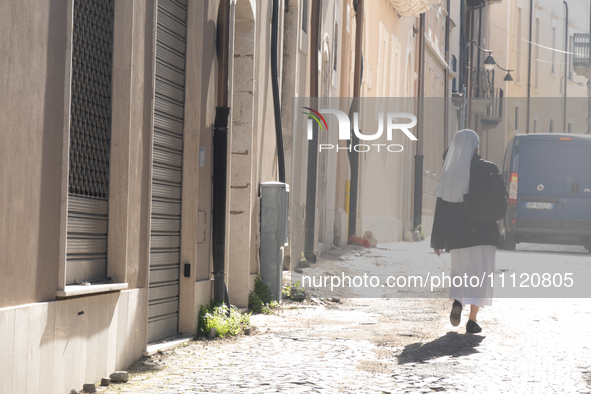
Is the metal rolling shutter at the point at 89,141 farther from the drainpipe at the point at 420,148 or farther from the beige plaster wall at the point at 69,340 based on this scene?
the drainpipe at the point at 420,148

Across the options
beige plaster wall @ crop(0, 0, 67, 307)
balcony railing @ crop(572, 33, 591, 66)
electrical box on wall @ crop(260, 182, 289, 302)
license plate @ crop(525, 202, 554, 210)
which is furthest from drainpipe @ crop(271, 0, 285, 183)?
balcony railing @ crop(572, 33, 591, 66)

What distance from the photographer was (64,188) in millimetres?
5238

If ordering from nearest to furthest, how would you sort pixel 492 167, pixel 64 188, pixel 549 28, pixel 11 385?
pixel 11 385 → pixel 64 188 → pixel 492 167 → pixel 549 28

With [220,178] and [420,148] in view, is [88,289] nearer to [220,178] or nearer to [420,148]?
[220,178]

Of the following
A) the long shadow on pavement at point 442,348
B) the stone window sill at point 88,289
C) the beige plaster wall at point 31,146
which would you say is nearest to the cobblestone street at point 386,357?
the long shadow on pavement at point 442,348

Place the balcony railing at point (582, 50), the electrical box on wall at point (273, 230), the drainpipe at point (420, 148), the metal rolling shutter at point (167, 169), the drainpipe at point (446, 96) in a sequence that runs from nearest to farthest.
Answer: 1. the metal rolling shutter at point (167, 169)
2. the electrical box on wall at point (273, 230)
3. the drainpipe at point (420, 148)
4. the drainpipe at point (446, 96)
5. the balcony railing at point (582, 50)

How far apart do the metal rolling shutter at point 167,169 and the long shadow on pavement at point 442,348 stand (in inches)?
80.7

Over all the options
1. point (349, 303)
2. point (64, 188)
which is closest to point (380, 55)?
point (349, 303)

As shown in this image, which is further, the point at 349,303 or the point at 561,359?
the point at 349,303

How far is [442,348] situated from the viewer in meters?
7.19

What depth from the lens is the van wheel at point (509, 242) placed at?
19.5 m

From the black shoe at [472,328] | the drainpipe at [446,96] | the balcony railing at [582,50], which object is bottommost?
the black shoe at [472,328]

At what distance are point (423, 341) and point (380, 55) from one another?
1716 centimetres

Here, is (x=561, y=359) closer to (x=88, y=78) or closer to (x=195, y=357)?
(x=195, y=357)
